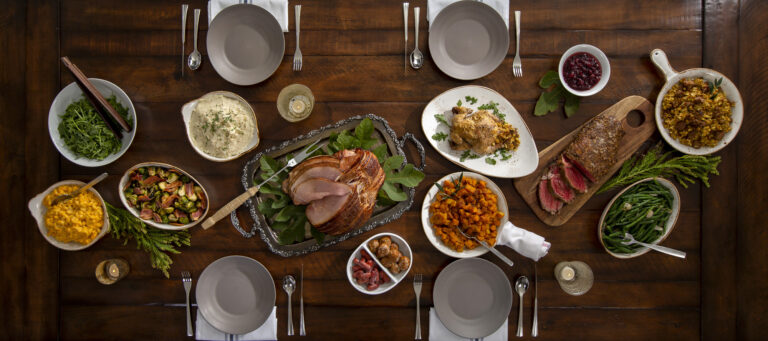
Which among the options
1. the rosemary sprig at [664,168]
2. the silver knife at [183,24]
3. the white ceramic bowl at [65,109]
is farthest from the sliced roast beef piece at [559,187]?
the white ceramic bowl at [65,109]

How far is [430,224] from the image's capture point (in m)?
3.11

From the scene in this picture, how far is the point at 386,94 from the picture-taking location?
3197mm

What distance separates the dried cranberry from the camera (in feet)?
10.00

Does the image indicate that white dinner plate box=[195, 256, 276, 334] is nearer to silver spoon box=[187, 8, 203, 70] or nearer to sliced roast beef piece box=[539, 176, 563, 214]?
silver spoon box=[187, 8, 203, 70]

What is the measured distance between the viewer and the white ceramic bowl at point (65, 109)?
3029 millimetres

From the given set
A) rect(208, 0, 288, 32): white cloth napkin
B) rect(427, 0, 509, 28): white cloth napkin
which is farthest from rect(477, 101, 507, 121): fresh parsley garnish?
rect(208, 0, 288, 32): white cloth napkin

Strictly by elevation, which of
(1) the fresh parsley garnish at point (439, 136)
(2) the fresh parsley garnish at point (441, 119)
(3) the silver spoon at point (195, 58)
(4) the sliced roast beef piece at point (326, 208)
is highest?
(3) the silver spoon at point (195, 58)

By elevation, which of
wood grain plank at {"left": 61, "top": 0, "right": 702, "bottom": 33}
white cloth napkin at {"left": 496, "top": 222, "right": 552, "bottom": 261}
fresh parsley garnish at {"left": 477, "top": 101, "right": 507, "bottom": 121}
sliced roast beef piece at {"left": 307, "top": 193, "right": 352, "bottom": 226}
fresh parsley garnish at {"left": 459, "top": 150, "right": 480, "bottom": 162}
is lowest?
white cloth napkin at {"left": 496, "top": 222, "right": 552, "bottom": 261}

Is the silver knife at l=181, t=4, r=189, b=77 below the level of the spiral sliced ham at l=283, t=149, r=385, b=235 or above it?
above

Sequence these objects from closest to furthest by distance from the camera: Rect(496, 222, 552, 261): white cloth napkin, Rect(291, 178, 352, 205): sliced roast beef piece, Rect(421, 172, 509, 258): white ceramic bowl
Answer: Rect(291, 178, 352, 205): sliced roast beef piece < Rect(496, 222, 552, 261): white cloth napkin < Rect(421, 172, 509, 258): white ceramic bowl

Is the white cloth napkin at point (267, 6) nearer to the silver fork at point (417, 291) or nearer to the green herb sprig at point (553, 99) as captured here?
the green herb sprig at point (553, 99)

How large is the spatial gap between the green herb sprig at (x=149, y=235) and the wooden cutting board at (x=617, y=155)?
277cm

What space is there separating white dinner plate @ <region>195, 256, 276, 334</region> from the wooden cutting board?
7.25ft

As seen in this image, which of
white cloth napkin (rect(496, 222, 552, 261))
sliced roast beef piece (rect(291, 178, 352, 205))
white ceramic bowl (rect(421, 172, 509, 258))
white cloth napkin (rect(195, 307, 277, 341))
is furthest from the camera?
white cloth napkin (rect(195, 307, 277, 341))
